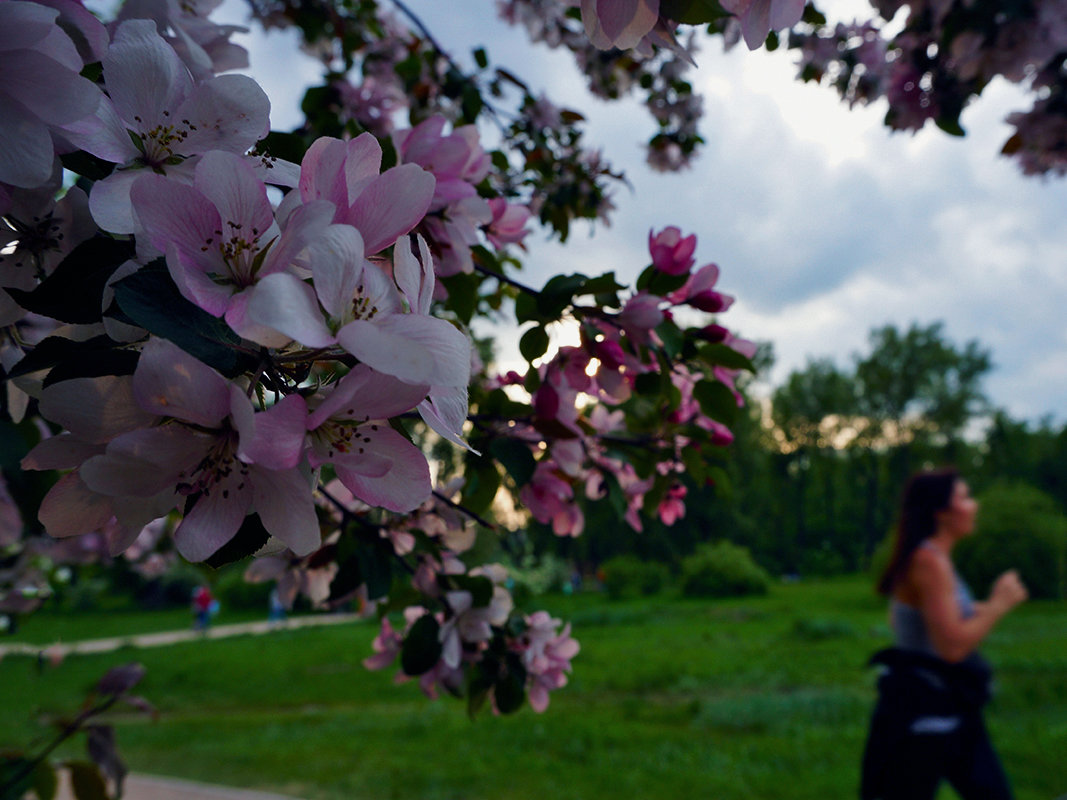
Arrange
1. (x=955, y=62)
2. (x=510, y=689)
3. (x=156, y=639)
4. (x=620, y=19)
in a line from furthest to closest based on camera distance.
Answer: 1. (x=156, y=639)
2. (x=955, y=62)
3. (x=510, y=689)
4. (x=620, y=19)

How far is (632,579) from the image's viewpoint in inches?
880

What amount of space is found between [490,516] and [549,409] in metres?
0.58

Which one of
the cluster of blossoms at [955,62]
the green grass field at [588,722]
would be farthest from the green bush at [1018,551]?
the cluster of blossoms at [955,62]

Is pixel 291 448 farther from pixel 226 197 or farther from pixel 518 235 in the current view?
pixel 518 235

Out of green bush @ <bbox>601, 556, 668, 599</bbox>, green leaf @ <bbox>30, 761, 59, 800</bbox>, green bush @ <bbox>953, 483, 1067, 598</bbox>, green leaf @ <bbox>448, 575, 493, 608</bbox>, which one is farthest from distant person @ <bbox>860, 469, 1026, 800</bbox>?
green bush @ <bbox>601, 556, 668, 599</bbox>

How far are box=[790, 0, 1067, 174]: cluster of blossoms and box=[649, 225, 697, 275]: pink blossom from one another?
3.30 ft

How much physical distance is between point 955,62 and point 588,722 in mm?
5216

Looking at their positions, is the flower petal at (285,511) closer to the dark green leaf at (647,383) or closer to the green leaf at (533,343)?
the green leaf at (533,343)

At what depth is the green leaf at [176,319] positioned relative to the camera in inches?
16.0

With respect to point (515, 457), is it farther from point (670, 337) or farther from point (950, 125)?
point (950, 125)

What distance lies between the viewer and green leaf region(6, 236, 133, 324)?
46cm

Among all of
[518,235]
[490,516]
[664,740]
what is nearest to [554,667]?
[490,516]

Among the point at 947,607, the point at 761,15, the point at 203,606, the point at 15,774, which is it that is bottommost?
the point at 203,606

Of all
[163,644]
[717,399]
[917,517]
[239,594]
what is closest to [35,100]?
[717,399]
